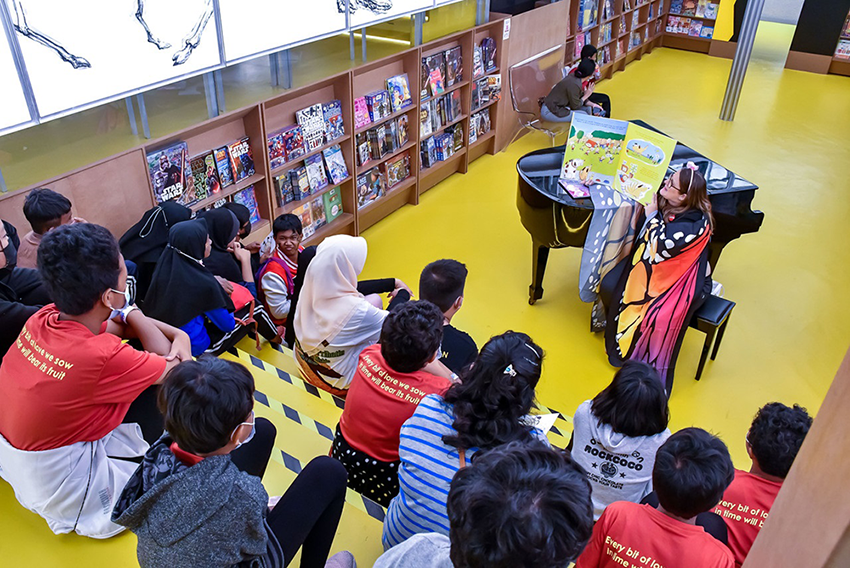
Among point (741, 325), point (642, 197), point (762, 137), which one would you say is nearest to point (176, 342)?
point (642, 197)

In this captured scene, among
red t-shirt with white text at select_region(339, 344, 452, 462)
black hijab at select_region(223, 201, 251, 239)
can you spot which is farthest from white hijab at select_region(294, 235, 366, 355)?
black hijab at select_region(223, 201, 251, 239)

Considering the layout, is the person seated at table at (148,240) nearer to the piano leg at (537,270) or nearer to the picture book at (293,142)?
the picture book at (293,142)

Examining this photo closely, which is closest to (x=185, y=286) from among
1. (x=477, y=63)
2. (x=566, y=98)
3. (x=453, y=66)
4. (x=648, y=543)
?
(x=648, y=543)

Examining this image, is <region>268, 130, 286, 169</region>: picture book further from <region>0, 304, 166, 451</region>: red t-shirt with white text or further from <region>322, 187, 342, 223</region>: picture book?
<region>0, 304, 166, 451</region>: red t-shirt with white text

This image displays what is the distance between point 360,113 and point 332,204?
2.56 feet

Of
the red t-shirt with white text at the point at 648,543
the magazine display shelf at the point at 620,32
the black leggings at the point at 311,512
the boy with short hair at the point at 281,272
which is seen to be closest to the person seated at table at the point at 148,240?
the boy with short hair at the point at 281,272

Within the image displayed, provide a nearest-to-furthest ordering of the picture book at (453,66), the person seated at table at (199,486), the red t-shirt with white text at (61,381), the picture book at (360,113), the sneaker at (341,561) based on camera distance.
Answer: the person seated at table at (199,486) → the red t-shirt with white text at (61,381) → the sneaker at (341,561) → the picture book at (360,113) → the picture book at (453,66)

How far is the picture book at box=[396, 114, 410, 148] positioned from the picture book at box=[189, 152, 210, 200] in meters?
2.03

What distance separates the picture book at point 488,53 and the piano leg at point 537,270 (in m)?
2.82

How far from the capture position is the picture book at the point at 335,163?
5.04 m

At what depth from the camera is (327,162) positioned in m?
5.04

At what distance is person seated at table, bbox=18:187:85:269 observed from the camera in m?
2.95

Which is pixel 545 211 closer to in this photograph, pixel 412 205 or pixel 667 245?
pixel 667 245

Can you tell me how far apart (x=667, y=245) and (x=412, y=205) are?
3104mm
